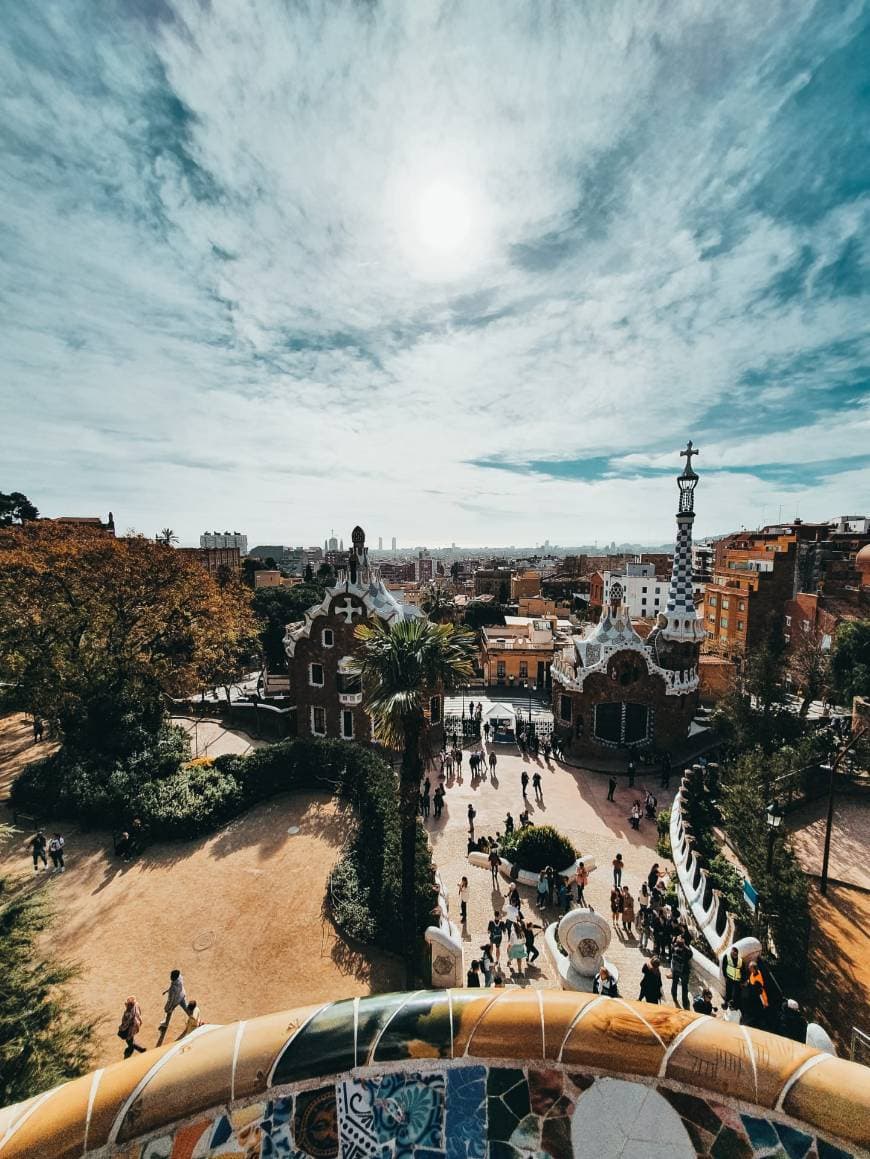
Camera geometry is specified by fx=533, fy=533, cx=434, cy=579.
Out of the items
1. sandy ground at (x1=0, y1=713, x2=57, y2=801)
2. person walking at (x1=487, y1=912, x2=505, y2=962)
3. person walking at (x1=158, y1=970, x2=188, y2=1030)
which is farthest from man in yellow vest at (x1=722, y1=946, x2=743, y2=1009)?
sandy ground at (x1=0, y1=713, x2=57, y2=801)

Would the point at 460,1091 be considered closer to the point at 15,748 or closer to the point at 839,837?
the point at 839,837

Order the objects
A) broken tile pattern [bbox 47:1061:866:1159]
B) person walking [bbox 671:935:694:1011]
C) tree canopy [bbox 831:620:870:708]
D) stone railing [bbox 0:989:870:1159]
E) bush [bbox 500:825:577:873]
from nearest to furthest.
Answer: stone railing [bbox 0:989:870:1159] → broken tile pattern [bbox 47:1061:866:1159] → person walking [bbox 671:935:694:1011] → bush [bbox 500:825:577:873] → tree canopy [bbox 831:620:870:708]

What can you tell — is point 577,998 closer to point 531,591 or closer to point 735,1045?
point 735,1045

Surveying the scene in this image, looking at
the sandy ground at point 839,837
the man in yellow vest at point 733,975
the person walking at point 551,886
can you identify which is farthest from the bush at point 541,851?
the sandy ground at point 839,837

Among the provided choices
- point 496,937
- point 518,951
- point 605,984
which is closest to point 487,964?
point 518,951

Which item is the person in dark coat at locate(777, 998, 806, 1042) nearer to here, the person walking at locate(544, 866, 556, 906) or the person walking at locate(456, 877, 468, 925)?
the person walking at locate(544, 866, 556, 906)

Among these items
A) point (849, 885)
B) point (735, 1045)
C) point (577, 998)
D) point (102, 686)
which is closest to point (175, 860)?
point (102, 686)

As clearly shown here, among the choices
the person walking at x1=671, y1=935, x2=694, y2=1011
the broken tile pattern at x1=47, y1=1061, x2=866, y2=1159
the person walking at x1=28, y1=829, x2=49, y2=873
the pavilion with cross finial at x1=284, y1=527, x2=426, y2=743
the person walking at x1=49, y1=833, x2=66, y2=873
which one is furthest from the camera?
the pavilion with cross finial at x1=284, y1=527, x2=426, y2=743
